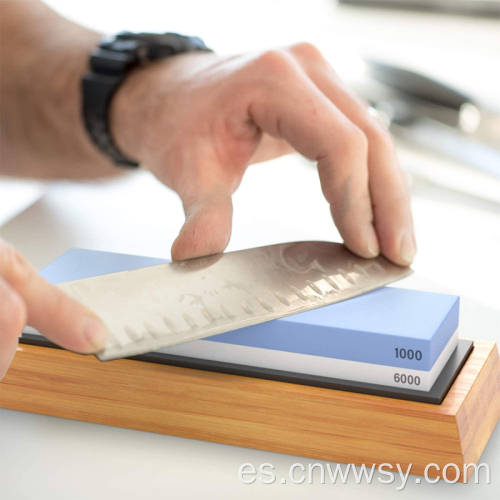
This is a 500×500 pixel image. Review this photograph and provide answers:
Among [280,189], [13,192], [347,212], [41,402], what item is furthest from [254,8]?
[41,402]

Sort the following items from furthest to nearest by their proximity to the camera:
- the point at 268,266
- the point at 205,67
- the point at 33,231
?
1. the point at 33,231
2. the point at 205,67
3. the point at 268,266

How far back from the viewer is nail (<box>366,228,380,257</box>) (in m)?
0.66

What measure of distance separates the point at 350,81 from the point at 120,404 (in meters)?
1.10

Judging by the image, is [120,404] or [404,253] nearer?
[120,404]

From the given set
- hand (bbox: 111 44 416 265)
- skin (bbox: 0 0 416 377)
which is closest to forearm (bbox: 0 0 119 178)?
skin (bbox: 0 0 416 377)

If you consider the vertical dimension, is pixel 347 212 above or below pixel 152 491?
above

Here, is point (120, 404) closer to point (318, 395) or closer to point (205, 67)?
point (318, 395)

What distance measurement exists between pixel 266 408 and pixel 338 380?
60mm

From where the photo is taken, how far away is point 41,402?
0.57m

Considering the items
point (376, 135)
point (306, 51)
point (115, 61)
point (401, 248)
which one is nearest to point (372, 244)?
point (401, 248)

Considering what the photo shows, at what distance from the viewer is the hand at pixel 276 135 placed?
680 mm

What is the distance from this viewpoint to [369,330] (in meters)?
0.49

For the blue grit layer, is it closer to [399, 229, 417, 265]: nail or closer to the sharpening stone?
the sharpening stone

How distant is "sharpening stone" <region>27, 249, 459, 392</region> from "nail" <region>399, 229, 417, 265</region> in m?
0.11
